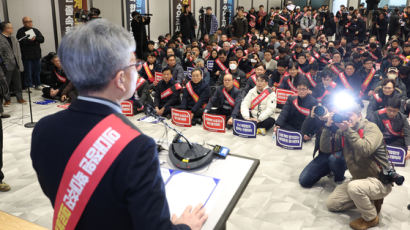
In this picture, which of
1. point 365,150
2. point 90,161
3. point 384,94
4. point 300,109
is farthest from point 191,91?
point 90,161

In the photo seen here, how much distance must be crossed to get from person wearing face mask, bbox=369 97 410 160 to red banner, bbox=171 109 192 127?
287 centimetres

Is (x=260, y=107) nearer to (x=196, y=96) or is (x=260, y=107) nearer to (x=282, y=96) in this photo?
(x=196, y=96)

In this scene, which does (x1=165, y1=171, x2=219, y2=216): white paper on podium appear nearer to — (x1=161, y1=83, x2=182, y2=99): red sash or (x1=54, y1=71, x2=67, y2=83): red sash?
(x1=161, y1=83, x2=182, y2=99): red sash

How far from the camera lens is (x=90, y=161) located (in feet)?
3.31

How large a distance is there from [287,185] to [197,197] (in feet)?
7.96

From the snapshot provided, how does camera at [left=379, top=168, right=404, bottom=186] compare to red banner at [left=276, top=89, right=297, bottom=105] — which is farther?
red banner at [left=276, top=89, right=297, bottom=105]

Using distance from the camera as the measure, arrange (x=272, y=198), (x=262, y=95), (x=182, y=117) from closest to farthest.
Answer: (x=272, y=198)
(x=262, y=95)
(x=182, y=117)

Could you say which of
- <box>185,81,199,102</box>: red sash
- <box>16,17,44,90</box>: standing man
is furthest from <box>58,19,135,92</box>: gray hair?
<box>16,17,44,90</box>: standing man

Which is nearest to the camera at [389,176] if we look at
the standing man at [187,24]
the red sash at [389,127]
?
the red sash at [389,127]

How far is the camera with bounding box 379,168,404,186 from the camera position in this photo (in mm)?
2972

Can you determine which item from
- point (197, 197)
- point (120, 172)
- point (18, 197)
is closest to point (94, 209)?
point (120, 172)

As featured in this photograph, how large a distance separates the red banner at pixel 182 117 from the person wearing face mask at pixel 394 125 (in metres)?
2.87

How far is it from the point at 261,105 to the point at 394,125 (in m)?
1.98

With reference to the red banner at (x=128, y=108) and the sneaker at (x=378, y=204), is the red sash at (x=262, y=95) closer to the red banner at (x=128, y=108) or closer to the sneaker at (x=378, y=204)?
the red banner at (x=128, y=108)
